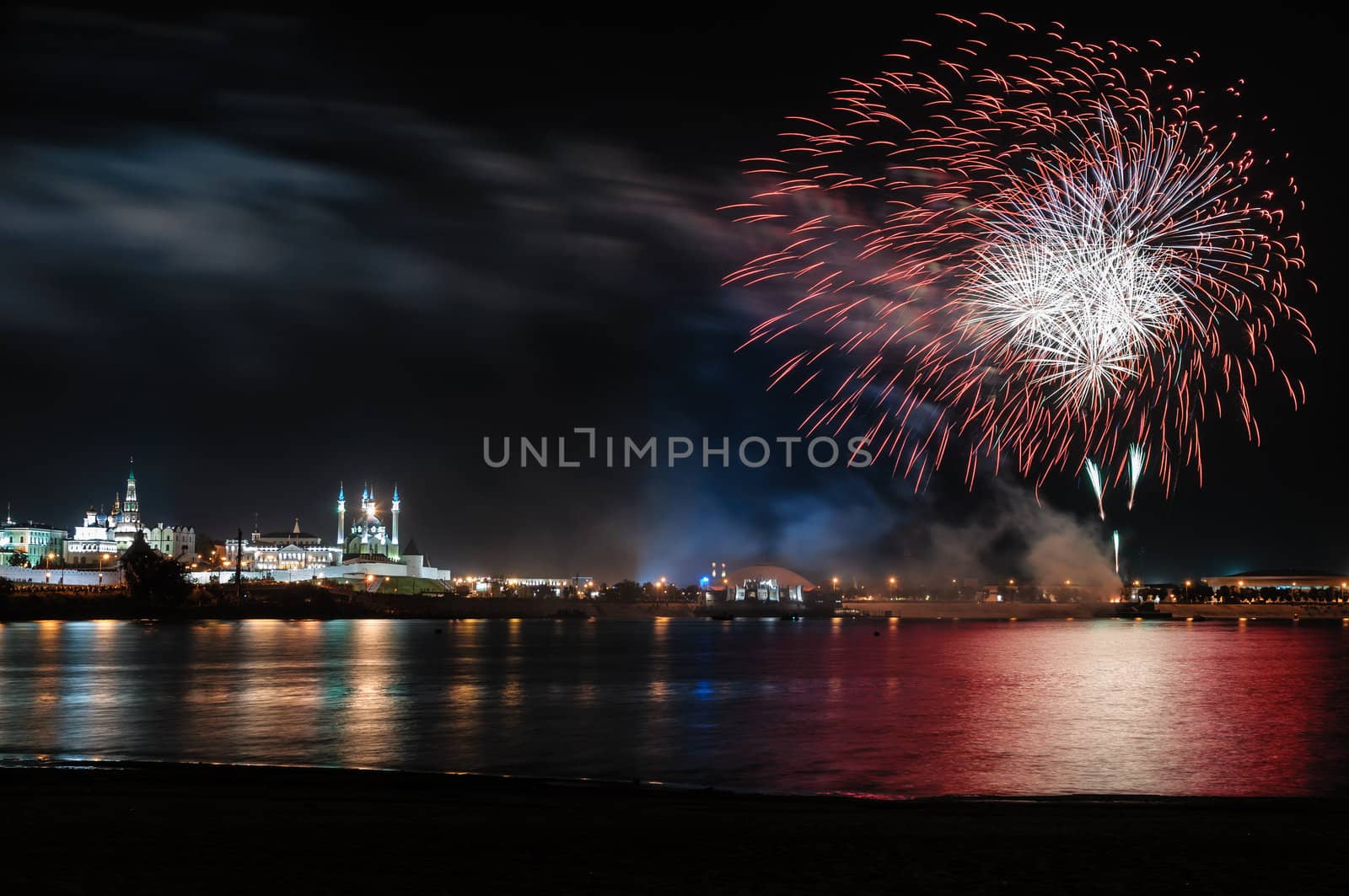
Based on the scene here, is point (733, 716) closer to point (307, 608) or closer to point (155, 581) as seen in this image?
point (155, 581)

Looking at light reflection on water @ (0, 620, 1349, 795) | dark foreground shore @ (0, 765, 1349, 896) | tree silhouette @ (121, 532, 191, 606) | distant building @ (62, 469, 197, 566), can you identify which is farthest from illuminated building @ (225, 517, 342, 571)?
dark foreground shore @ (0, 765, 1349, 896)

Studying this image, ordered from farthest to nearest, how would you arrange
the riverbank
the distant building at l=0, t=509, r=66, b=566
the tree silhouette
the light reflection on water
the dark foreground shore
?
the distant building at l=0, t=509, r=66, b=566 < the tree silhouette < the riverbank < the light reflection on water < the dark foreground shore

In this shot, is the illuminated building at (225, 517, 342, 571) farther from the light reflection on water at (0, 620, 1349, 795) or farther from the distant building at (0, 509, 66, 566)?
the light reflection on water at (0, 620, 1349, 795)

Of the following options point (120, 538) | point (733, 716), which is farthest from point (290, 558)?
point (733, 716)

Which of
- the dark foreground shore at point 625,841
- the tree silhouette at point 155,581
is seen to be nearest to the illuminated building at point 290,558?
the tree silhouette at point 155,581

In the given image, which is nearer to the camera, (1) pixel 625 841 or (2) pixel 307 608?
(1) pixel 625 841

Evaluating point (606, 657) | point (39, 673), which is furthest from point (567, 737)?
point (606, 657)
